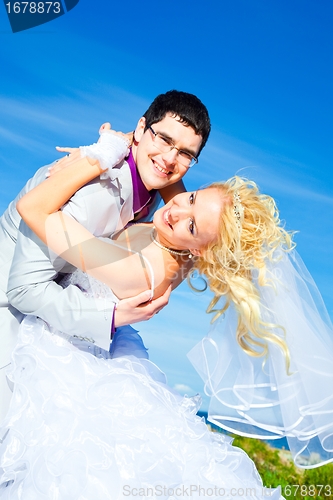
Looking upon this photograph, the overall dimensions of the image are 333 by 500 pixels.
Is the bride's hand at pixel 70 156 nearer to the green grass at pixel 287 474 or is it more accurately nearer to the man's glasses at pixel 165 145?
the man's glasses at pixel 165 145

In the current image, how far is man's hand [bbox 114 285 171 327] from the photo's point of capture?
3918mm

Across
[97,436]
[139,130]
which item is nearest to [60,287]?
[97,436]

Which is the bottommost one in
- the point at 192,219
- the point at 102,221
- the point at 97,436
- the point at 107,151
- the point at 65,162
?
the point at 97,436

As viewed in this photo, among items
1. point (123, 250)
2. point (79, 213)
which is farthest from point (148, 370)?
point (79, 213)

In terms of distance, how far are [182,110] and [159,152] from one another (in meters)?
0.38

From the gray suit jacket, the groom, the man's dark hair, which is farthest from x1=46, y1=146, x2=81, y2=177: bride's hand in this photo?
the man's dark hair

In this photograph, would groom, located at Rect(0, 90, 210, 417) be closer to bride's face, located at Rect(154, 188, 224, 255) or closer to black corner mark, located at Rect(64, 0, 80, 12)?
bride's face, located at Rect(154, 188, 224, 255)

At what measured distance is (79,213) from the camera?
3830mm

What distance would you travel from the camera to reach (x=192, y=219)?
4215 mm

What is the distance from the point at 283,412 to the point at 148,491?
111 cm

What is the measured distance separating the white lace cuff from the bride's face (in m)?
0.56

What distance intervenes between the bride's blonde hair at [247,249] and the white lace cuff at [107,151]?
80 centimetres

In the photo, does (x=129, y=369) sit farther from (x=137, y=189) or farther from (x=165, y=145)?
(x=165, y=145)

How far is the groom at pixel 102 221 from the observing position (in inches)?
148
